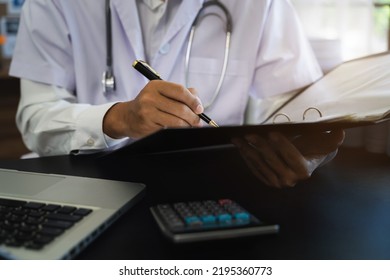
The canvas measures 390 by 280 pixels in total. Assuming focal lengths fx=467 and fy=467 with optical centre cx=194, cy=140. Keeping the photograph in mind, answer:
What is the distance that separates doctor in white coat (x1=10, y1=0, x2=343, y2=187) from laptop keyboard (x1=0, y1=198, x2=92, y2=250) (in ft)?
1.32

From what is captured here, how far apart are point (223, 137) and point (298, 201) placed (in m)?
0.13

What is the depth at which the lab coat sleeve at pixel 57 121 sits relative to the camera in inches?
35.8

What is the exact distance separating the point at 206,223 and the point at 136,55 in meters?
0.66

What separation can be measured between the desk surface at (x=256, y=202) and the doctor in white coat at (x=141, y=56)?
0.62 ft

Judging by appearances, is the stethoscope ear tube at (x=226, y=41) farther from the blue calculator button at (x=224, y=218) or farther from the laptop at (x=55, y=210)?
the blue calculator button at (x=224, y=218)

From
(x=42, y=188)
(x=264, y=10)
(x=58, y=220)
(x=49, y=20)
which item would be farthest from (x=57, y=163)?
(x=264, y=10)

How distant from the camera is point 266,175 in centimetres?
71

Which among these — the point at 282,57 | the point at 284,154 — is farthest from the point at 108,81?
the point at 284,154

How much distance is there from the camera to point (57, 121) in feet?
3.14

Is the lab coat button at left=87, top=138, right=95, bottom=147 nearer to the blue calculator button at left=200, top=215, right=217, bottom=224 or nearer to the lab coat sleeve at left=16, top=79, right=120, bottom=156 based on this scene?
the lab coat sleeve at left=16, top=79, right=120, bottom=156

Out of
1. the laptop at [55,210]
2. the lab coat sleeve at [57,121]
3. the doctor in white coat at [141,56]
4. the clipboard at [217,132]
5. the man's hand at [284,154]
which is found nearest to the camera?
the laptop at [55,210]

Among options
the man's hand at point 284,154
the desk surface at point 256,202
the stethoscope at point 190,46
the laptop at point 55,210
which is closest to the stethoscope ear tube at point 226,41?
the stethoscope at point 190,46

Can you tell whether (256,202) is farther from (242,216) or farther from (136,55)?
(136,55)
